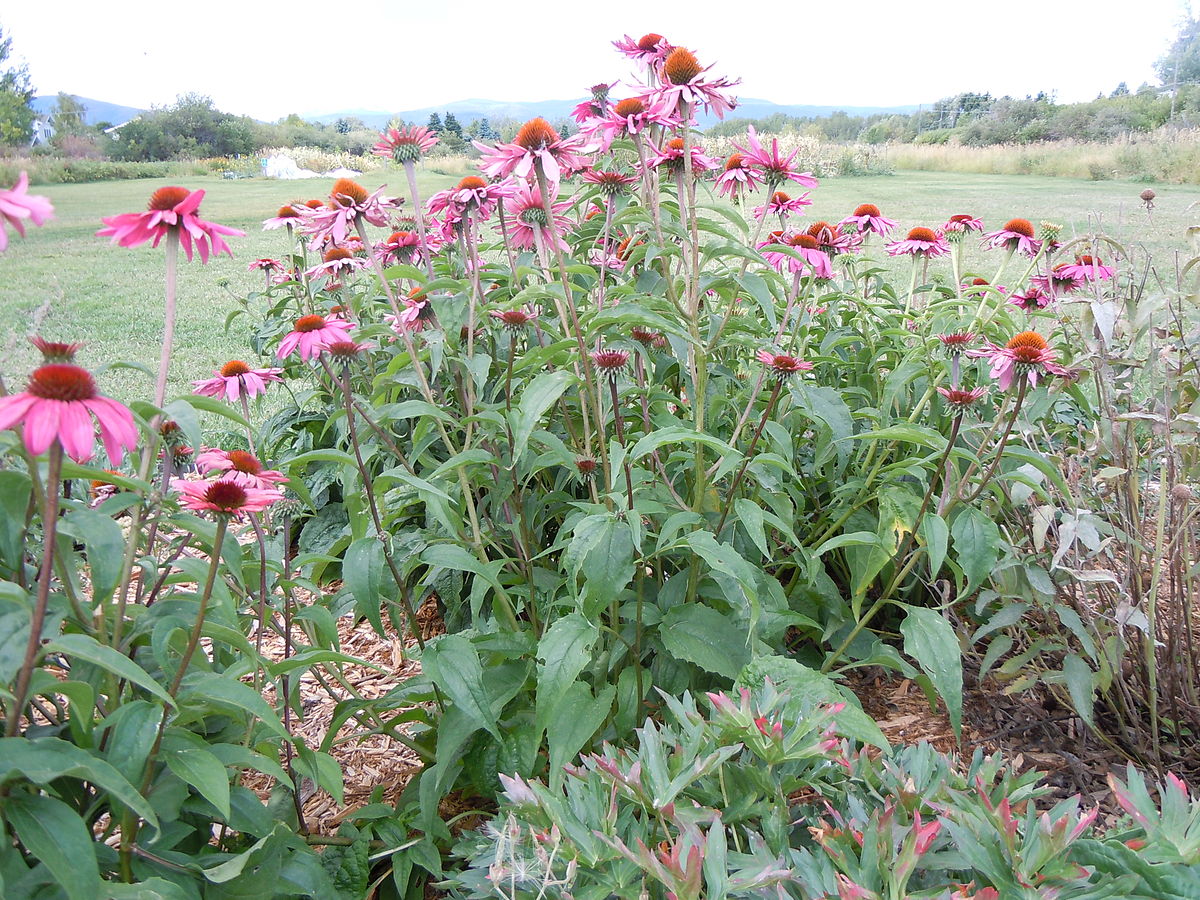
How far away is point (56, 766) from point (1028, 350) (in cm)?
143

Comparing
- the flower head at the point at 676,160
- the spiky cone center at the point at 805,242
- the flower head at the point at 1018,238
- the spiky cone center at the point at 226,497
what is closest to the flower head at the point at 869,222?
the flower head at the point at 1018,238

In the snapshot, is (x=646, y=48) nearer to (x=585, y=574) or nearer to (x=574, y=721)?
(x=585, y=574)

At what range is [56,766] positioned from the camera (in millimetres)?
844

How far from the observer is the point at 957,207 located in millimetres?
10070

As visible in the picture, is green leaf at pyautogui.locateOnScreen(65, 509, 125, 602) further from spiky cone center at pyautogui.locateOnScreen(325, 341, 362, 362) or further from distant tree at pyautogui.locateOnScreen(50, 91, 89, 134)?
distant tree at pyautogui.locateOnScreen(50, 91, 89, 134)

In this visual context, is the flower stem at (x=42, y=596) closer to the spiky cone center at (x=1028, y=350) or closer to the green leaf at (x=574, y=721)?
the green leaf at (x=574, y=721)

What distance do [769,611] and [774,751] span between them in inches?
24.8

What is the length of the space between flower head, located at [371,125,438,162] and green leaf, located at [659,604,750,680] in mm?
1098

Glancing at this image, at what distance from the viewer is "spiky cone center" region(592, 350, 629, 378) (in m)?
1.52

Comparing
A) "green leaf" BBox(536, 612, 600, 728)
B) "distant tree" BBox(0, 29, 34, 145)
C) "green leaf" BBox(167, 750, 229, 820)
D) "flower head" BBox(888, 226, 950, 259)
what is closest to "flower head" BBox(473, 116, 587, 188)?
"green leaf" BBox(536, 612, 600, 728)

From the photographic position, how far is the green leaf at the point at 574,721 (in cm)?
136

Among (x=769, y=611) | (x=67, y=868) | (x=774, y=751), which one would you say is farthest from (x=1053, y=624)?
(x=67, y=868)

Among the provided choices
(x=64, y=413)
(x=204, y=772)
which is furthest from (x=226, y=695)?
(x=64, y=413)

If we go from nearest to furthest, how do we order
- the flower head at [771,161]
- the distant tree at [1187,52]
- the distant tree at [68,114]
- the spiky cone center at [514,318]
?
the spiky cone center at [514,318] → the flower head at [771,161] → the distant tree at [68,114] → the distant tree at [1187,52]
